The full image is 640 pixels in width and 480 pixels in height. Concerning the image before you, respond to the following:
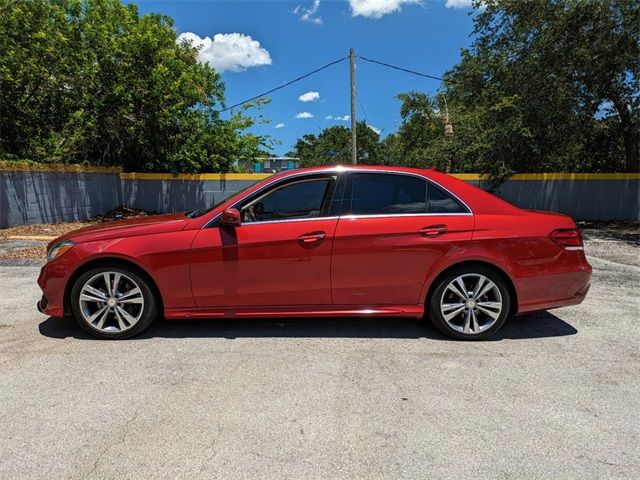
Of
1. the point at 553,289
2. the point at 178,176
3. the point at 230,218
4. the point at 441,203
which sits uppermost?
the point at 178,176

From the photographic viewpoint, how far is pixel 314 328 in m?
4.95

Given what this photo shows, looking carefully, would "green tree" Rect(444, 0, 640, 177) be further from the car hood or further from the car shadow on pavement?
the car hood

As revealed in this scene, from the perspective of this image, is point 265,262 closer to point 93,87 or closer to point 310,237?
point 310,237

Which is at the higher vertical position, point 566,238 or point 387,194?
point 387,194

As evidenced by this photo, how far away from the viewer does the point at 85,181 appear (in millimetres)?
14188

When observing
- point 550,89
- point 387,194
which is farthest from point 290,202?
point 550,89

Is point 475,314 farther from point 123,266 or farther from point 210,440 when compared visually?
point 123,266

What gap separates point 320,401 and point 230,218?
1.82 m

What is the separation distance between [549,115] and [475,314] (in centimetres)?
1131

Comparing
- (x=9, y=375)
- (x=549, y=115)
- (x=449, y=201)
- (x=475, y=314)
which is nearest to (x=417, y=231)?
(x=449, y=201)

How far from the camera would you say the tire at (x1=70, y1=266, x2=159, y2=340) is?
14.8 ft

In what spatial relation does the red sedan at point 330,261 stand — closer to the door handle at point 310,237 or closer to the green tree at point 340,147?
the door handle at point 310,237

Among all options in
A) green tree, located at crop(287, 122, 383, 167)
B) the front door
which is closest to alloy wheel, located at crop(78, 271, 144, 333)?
the front door

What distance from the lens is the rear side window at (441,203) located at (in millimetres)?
4570
